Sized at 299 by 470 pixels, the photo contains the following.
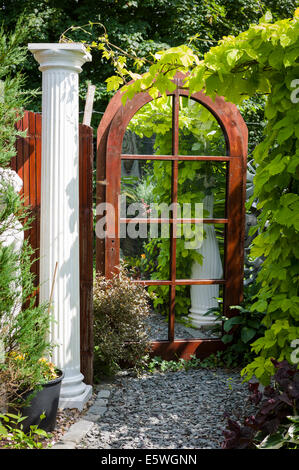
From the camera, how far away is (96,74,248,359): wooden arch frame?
4.43 metres

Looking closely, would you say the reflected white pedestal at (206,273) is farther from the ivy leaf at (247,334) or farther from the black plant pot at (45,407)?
the black plant pot at (45,407)

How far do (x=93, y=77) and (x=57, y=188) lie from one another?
6864 mm

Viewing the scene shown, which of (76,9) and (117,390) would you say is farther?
(76,9)

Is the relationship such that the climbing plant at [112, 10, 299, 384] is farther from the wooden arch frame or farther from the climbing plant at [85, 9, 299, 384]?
the wooden arch frame

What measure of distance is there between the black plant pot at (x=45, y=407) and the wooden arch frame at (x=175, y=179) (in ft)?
4.88

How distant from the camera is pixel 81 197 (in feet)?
12.2

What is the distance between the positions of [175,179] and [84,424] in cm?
224

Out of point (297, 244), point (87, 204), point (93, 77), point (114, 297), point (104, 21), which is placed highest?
point (104, 21)

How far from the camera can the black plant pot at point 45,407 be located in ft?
9.88

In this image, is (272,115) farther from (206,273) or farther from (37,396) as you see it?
(37,396)

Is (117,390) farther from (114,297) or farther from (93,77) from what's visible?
(93,77)
